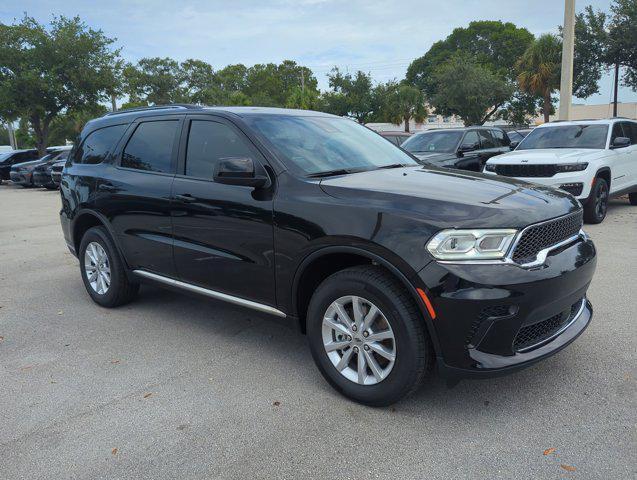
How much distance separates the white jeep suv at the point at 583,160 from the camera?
340 inches

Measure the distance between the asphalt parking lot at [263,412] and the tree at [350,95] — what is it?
37123 mm

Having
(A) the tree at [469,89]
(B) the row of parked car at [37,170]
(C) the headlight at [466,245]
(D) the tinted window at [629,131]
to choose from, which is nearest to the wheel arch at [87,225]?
(C) the headlight at [466,245]

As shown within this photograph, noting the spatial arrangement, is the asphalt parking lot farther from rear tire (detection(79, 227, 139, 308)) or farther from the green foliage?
the green foliage

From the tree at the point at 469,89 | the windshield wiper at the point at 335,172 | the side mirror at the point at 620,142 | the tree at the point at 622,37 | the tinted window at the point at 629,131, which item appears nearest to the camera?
the windshield wiper at the point at 335,172

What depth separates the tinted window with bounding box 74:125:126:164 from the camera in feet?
17.0

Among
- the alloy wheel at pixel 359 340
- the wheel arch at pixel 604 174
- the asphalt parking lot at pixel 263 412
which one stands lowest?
the asphalt parking lot at pixel 263 412

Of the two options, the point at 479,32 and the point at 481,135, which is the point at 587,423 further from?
the point at 479,32

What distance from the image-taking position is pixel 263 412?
3.25 m

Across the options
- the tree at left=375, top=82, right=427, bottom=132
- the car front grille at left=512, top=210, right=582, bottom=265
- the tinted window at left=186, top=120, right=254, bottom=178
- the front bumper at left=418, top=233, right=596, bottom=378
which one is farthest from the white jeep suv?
the tree at left=375, top=82, right=427, bottom=132

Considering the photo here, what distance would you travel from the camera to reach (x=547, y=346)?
10.1 feet

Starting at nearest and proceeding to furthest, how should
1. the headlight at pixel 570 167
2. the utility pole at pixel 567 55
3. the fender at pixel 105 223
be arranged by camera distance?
the fender at pixel 105 223 < the headlight at pixel 570 167 < the utility pole at pixel 567 55

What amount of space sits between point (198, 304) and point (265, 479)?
2980 mm

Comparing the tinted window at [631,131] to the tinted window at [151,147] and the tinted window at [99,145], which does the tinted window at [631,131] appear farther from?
the tinted window at [99,145]

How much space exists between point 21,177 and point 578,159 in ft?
67.4
